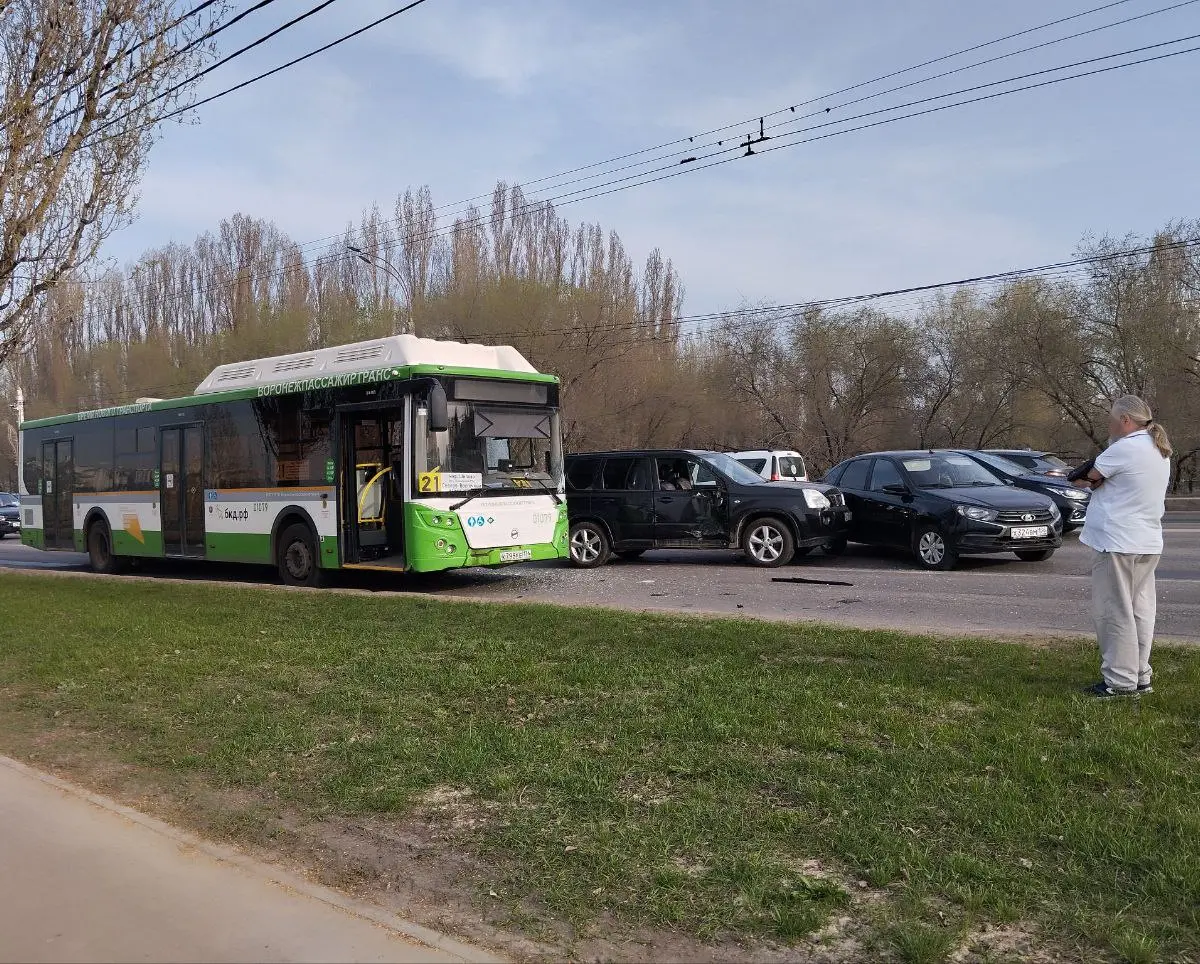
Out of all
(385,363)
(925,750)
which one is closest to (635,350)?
(385,363)

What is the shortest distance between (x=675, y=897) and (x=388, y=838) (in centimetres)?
145

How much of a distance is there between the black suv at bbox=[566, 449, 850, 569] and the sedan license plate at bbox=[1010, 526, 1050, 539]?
2519 mm

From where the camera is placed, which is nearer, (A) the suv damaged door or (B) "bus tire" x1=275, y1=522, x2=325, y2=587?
(B) "bus tire" x1=275, y1=522, x2=325, y2=587

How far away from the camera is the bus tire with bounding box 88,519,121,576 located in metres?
18.3

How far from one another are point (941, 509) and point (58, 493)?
16.2 metres

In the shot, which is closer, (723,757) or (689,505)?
(723,757)

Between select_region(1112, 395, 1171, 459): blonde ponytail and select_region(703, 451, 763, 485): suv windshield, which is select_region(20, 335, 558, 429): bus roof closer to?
select_region(703, 451, 763, 485): suv windshield

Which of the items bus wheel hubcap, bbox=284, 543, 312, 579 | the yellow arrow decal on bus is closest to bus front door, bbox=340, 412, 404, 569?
bus wheel hubcap, bbox=284, 543, 312, 579

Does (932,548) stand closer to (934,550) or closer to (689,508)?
(934,550)

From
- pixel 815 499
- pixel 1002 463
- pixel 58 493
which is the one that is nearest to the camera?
pixel 815 499

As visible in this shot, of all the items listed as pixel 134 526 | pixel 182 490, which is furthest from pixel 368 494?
pixel 134 526

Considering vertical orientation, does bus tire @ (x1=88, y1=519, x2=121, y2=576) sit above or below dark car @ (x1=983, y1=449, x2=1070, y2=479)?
below

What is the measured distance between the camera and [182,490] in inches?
637

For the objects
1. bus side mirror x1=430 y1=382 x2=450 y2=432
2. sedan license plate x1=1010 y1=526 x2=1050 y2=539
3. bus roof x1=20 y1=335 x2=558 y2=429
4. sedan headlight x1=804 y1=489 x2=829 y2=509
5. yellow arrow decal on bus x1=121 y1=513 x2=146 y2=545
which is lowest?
sedan license plate x1=1010 y1=526 x2=1050 y2=539
